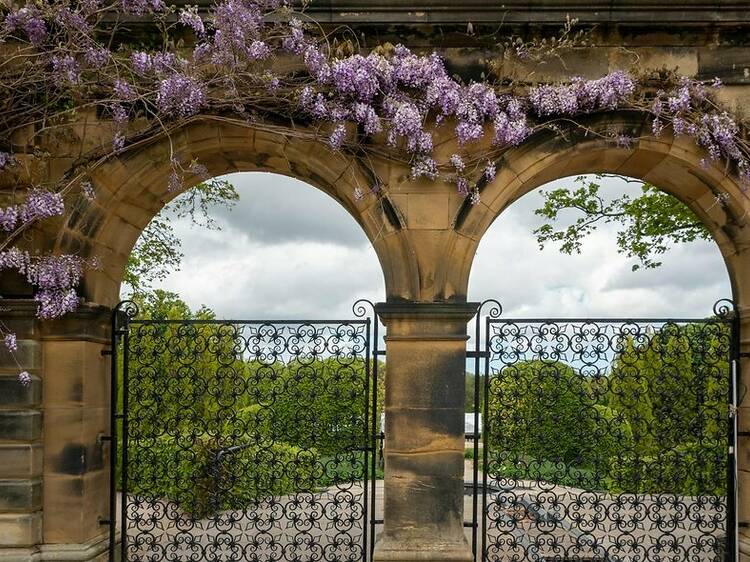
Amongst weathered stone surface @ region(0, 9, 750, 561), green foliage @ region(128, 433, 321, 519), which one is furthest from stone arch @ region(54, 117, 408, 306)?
green foliage @ region(128, 433, 321, 519)

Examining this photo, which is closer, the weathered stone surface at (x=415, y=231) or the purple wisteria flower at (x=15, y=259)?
the purple wisteria flower at (x=15, y=259)

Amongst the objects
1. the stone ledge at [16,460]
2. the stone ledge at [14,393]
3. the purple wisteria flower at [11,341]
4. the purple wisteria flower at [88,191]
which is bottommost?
the stone ledge at [16,460]

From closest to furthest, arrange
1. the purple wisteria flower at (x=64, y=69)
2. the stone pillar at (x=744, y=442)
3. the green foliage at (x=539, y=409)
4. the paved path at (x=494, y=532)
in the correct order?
the purple wisteria flower at (x=64, y=69), the stone pillar at (x=744, y=442), the paved path at (x=494, y=532), the green foliage at (x=539, y=409)

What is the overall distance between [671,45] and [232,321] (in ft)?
12.8

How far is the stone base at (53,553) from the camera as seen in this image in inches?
202

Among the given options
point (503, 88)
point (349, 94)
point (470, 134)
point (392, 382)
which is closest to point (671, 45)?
point (503, 88)

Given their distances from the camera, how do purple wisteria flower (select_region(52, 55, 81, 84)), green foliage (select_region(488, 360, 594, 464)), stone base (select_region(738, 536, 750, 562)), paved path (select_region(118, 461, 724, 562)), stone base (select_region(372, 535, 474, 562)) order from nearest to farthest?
stone base (select_region(372, 535, 474, 562)), purple wisteria flower (select_region(52, 55, 81, 84)), stone base (select_region(738, 536, 750, 562)), paved path (select_region(118, 461, 724, 562)), green foliage (select_region(488, 360, 594, 464))

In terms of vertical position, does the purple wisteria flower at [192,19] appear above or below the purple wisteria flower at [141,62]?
above

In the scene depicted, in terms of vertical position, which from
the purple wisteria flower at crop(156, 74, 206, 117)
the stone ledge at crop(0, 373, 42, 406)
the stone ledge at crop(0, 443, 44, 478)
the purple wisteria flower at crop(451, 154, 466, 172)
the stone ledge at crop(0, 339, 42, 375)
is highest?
the purple wisteria flower at crop(156, 74, 206, 117)

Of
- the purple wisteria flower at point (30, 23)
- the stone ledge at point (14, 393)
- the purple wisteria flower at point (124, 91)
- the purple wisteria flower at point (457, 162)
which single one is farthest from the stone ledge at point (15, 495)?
the purple wisteria flower at point (457, 162)

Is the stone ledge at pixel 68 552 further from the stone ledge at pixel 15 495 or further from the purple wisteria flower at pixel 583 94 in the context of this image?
the purple wisteria flower at pixel 583 94

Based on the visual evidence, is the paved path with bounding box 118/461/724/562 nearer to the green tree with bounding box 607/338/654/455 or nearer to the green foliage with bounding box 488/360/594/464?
the green foliage with bounding box 488/360/594/464

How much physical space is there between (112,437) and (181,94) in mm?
2690

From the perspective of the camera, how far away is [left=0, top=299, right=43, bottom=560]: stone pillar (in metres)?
5.16
